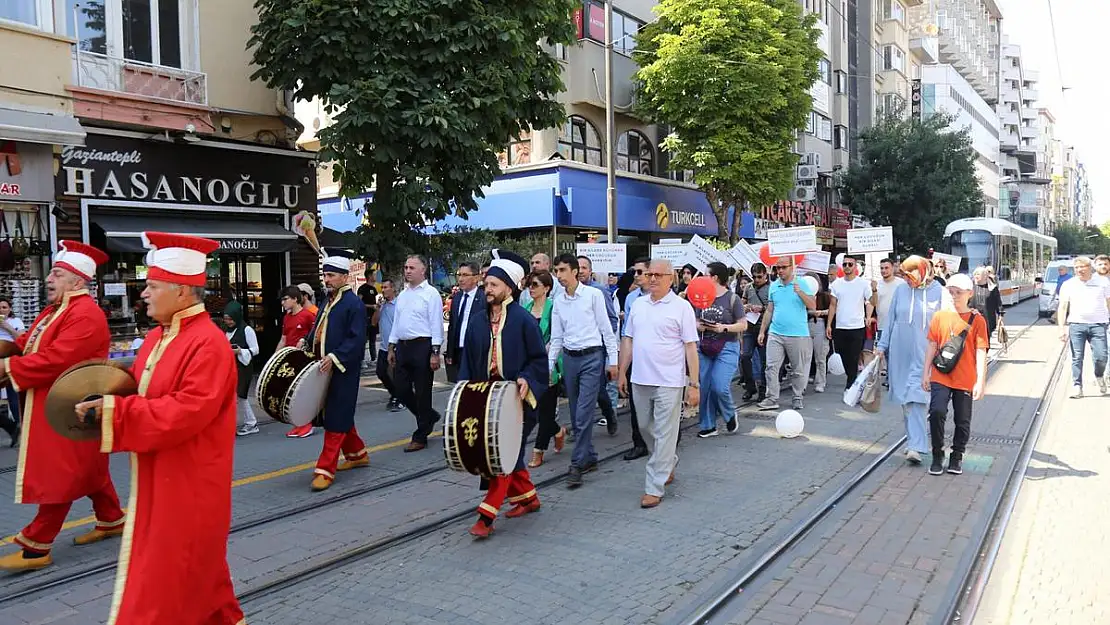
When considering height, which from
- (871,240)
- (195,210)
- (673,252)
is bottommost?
(673,252)

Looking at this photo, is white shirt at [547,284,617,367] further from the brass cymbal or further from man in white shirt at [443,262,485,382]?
the brass cymbal

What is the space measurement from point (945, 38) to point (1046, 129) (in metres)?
86.3

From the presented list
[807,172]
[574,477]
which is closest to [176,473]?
[574,477]

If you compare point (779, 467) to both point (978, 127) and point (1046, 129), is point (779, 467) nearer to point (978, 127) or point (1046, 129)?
point (978, 127)

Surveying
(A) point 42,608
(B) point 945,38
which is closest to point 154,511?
(A) point 42,608

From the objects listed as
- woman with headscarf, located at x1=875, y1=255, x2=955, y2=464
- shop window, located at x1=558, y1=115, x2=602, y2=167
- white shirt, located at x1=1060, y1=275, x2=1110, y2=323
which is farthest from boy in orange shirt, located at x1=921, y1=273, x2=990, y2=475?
shop window, located at x1=558, y1=115, x2=602, y2=167

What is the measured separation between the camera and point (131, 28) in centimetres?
1339

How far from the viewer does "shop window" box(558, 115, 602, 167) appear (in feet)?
78.0

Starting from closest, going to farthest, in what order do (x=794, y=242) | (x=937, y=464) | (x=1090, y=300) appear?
(x=937, y=464) < (x=1090, y=300) < (x=794, y=242)

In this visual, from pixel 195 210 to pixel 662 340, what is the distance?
10382 millimetres

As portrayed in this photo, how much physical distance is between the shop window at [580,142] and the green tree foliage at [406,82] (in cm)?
1012

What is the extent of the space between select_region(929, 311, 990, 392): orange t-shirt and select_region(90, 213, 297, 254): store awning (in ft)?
35.6

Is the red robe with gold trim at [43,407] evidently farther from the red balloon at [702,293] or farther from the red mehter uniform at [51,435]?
the red balloon at [702,293]

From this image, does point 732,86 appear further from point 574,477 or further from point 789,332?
point 574,477
